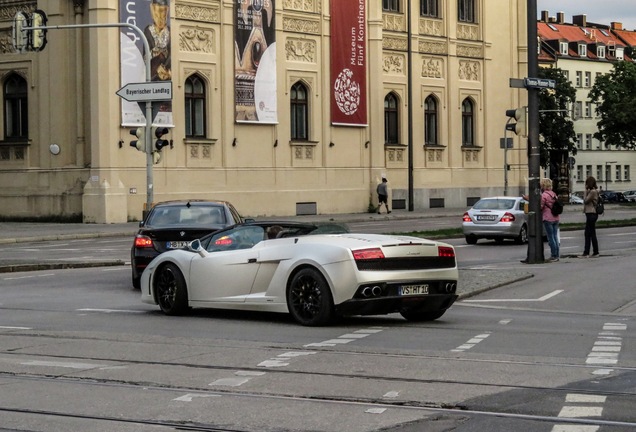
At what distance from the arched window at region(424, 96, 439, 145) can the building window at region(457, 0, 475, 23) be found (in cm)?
488

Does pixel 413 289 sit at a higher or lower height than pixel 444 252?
lower

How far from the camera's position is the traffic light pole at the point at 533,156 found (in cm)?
2716

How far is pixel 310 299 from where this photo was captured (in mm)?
15305

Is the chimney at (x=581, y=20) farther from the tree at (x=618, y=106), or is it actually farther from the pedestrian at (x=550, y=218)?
the pedestrian at (x=550, y=218)

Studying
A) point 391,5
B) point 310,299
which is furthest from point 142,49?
point 310,299

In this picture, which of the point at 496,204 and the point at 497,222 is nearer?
the point at 497,222

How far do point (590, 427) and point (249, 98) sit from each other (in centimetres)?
4784

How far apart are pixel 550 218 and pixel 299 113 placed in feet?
99.4

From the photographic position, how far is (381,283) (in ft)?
49.2

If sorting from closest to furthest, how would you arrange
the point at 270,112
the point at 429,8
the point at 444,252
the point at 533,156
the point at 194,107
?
the point at 444,252 < the point at 533,156 < the point at 194,107 < the point at 270,112 < the point at 429,8

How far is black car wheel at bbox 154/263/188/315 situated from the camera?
17.1 meters

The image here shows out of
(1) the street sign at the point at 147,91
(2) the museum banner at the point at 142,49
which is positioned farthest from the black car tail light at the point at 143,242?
(2) the museum banner at the point at 142,49

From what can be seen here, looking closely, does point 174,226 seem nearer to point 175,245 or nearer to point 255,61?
point 175,245

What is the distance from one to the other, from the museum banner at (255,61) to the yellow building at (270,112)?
0.26ft
